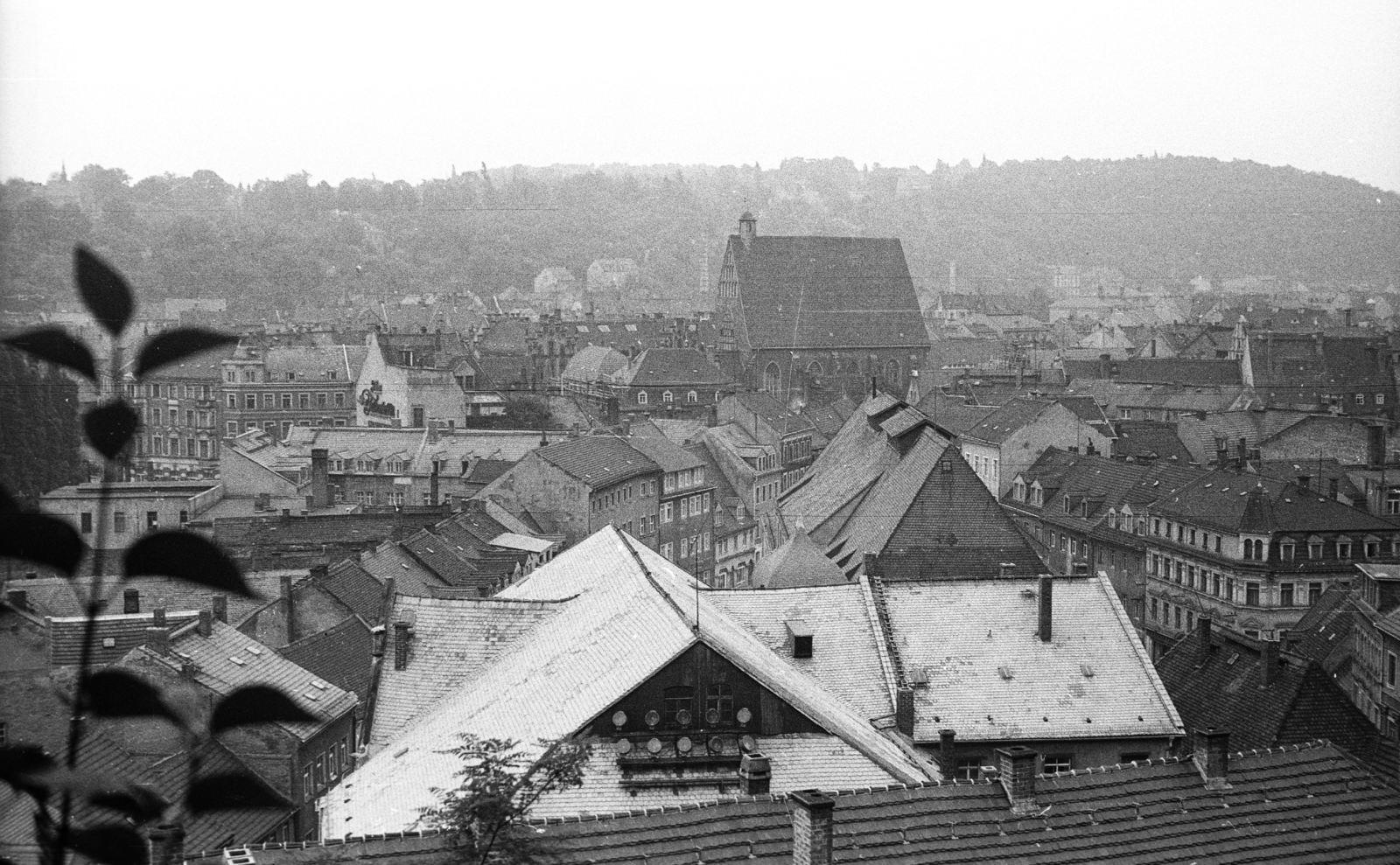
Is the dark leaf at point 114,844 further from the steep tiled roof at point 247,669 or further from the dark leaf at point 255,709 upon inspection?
the steep tiled roof at point 247,669

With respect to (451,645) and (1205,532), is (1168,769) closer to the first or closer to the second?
(451,645)

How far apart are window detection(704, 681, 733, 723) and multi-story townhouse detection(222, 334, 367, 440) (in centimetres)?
6705

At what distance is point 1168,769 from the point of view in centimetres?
1794

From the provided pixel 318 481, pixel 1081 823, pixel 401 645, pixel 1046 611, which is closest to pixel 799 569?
pixel 1046 611

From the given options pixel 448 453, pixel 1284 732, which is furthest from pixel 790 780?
pixel 448 453

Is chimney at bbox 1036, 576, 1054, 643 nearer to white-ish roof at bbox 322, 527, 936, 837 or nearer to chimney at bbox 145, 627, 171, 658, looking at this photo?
white-ish roof at bbox 322, 527, 936, 837

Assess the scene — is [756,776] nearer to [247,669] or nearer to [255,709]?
[247,669]

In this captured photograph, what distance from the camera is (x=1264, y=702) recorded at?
94.2 ft

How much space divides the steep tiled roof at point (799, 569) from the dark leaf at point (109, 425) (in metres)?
32.0

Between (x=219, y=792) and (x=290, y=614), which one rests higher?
(x=219, y=792)

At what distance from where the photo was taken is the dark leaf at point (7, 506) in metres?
4.47

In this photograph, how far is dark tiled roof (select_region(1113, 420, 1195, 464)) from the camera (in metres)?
68.0

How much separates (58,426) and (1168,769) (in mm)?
38153

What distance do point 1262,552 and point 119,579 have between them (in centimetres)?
4656
